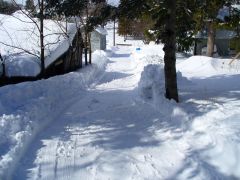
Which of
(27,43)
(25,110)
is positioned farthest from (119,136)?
(27,43)

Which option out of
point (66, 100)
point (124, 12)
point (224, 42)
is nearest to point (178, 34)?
point (124, 12)

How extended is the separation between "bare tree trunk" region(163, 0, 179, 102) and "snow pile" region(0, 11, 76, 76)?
330 inches

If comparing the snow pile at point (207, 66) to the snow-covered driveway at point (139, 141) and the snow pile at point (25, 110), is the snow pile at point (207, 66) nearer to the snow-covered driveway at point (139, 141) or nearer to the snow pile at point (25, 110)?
the snow pile at point (25, 110)

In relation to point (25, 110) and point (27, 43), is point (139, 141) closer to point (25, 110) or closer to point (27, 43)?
point (25, 110)

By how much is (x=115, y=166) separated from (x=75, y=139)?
2.11 metres

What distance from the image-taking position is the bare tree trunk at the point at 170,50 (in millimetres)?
11469

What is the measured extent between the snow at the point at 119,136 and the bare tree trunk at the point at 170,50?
399 millimetres

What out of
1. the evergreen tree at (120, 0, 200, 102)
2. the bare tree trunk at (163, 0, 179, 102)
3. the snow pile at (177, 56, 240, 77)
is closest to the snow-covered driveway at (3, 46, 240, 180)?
the bare tree trunk at (163, 0, 179, 102)

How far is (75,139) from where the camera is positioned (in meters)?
8.98

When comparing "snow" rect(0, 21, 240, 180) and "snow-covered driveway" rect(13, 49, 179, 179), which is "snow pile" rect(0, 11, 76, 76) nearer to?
"snow" rect(0, 21, 240, 180)

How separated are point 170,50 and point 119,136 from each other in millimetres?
3729

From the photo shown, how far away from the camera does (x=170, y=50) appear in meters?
11.7

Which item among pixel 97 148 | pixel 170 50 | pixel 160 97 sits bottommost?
pixel 97 148

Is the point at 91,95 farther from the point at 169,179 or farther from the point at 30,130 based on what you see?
the point at 169,179
